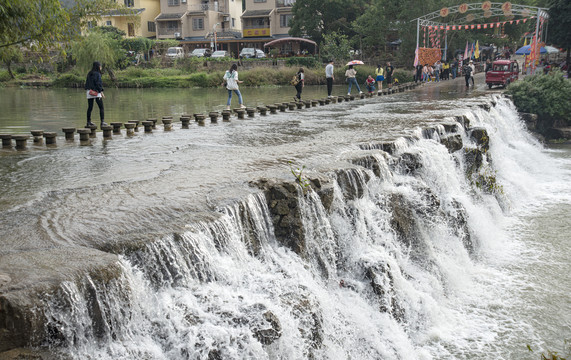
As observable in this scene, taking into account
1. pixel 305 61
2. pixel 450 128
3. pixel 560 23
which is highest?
pixel 560 23

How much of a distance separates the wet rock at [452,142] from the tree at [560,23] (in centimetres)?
2636

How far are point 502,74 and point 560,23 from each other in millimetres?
11014

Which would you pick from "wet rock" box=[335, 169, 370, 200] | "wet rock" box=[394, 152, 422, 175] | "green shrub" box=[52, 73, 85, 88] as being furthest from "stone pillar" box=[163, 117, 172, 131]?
"green shrub" box=[52, 73, 85, 88]

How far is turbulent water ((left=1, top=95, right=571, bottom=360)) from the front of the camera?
17.4 feet

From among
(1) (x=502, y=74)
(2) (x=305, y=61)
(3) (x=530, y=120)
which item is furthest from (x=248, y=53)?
(3) (x=530, y=120)

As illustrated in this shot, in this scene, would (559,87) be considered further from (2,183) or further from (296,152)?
(2,183)

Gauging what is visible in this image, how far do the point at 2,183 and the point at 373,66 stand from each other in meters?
45.6

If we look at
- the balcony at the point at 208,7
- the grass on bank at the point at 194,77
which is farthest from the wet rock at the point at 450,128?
the balcony at the point at 208,7

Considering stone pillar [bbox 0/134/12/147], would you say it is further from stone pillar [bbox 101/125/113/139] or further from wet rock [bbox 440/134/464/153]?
wet rock [bbox 440/134/464/153]

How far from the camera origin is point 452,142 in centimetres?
1351

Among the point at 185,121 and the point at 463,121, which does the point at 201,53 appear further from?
the point at 463,121

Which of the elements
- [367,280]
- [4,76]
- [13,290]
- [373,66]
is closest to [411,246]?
[367,280]

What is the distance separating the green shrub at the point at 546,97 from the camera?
2333 centimetres

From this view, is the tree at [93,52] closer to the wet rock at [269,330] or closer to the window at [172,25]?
the window at [172,25]
